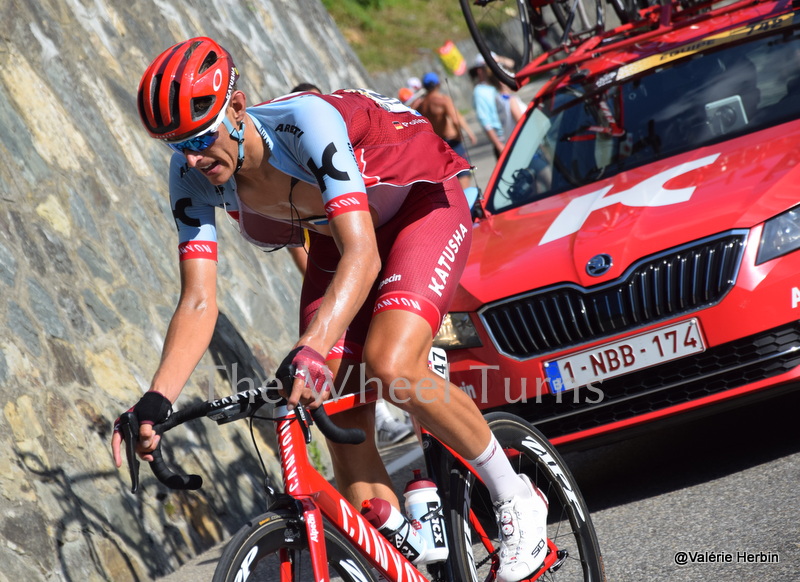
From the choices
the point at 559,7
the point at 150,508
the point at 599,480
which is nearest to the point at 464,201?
the point at 599,480

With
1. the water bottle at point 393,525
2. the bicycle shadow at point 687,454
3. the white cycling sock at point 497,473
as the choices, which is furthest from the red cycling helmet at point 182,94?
the bicycle shadow at point 687,454

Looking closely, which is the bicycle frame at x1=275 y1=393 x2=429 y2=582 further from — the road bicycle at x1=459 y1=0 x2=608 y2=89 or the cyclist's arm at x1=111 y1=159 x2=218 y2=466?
the road bicycle at x1=459 y1=0 x2=608 y2=89

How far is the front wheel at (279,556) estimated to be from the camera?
249cm

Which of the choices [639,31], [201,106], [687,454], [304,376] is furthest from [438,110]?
[304,376]

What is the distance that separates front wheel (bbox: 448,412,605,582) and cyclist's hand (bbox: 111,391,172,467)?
1074mm

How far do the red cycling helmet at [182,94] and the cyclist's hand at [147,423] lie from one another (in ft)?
2.44

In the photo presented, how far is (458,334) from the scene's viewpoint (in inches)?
185

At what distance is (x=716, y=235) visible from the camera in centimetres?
429

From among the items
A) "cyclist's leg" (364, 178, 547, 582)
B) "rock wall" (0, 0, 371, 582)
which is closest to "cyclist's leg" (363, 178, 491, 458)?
"cyclist's leg" (364, 178, 547, 582)

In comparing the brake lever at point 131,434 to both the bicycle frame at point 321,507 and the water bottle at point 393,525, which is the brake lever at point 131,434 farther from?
the water bottle at point 393,525

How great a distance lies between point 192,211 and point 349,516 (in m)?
1.14

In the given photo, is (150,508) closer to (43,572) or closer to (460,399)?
(43,572)

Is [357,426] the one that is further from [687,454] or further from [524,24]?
[524,24]

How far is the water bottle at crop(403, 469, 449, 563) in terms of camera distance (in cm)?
324
